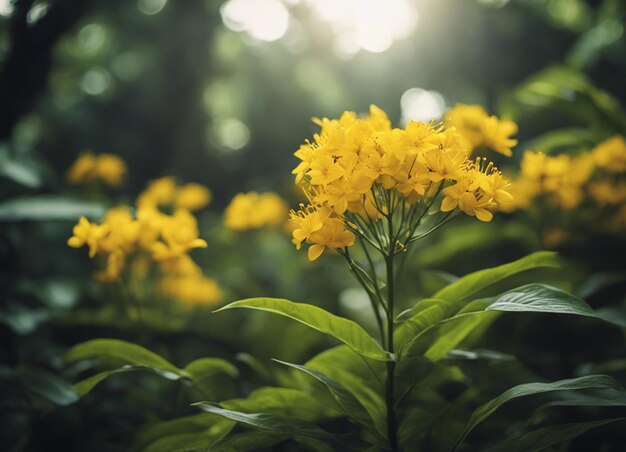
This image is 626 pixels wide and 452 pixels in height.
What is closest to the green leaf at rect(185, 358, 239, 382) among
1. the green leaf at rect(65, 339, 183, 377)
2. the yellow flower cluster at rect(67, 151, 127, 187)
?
the green leaf at rect(65, 339, 183, 377)

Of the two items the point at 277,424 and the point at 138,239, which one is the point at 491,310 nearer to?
the point at 277,424

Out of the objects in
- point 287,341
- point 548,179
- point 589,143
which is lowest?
point 287,341

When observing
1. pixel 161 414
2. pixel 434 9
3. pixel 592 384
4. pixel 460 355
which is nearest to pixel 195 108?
pixel 434 9

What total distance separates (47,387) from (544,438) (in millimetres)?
1135

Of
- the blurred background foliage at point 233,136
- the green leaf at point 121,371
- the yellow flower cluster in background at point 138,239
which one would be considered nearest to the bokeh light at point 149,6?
the blurred background foliage at point 233,136

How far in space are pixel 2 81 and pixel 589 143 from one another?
229cm

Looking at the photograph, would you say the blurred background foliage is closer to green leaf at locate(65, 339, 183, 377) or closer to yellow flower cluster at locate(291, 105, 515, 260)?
green leaf at locate(65, 339, 183, 377)

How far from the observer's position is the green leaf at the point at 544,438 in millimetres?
960

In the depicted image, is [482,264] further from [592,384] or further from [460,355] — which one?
[592,384]

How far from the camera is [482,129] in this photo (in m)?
1.49

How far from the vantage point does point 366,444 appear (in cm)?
112

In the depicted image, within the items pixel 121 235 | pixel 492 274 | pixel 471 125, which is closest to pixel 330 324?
pixel 492 274

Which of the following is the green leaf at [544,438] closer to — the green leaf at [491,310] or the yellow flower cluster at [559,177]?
the green leaf at [491,310]

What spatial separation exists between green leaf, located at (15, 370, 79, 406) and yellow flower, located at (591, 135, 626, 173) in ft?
5.66
